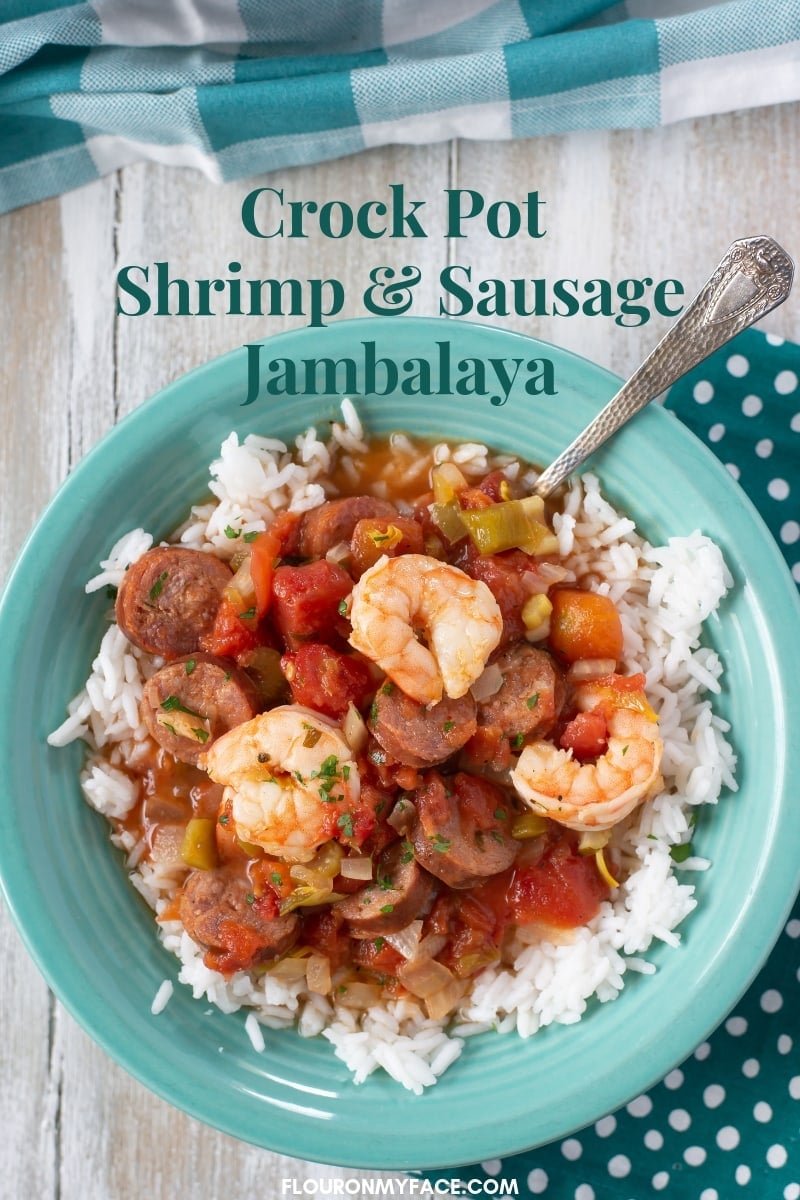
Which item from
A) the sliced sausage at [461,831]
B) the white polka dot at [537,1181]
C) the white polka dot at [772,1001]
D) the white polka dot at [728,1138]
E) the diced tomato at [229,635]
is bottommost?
the white polka dot at [537,1181]

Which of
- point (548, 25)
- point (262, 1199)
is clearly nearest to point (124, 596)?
point (262, 1199)

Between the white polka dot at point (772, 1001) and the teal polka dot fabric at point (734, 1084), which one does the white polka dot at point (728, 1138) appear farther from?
the white polka dot at point (772, 1001)

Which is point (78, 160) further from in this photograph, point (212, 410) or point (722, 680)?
point (722, 680)

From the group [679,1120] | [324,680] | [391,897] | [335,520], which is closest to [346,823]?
[391,897]

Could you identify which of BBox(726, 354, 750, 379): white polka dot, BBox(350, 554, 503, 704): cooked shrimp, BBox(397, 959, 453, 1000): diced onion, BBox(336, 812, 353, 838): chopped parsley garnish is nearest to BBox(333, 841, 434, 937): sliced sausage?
BBox(397, 959, 453, 1000): diced onion

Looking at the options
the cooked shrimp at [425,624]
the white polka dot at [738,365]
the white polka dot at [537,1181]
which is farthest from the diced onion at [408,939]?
the white polka dot at [738,365]

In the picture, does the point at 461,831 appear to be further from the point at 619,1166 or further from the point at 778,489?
the point at 778,489

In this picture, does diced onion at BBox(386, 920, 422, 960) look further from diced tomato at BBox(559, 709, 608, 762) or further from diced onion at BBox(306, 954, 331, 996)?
diced tomato at BBox(559, 709, 608, 762)
